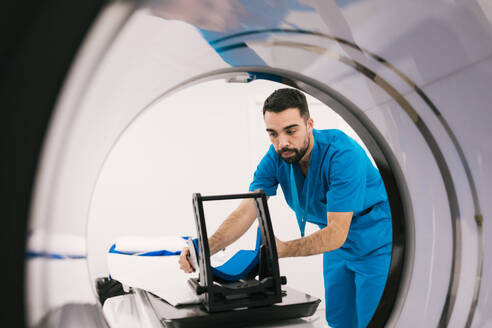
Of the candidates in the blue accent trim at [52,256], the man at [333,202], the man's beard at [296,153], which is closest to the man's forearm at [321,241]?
the man at [333,202]

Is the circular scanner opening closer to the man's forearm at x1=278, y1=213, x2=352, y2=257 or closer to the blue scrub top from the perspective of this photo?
the blue scrub top

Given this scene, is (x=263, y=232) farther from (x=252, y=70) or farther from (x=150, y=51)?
(x=150, y=51)

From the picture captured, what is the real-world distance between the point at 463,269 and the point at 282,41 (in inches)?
21.8

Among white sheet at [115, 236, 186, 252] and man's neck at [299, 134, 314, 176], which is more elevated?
Answer: man's neck at [299, 134, 314, 176]

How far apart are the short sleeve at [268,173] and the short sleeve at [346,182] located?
357 millimetres

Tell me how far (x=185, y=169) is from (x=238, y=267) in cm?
255

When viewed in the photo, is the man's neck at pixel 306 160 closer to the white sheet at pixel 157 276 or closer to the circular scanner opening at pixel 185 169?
the white sheet at pixel 157 276

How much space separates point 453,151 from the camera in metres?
0.76

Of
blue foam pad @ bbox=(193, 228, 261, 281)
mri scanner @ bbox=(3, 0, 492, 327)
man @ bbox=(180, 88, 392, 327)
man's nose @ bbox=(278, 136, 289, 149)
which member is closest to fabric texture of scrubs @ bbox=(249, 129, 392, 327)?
man @ bbox=(180, 88, 392, 327)

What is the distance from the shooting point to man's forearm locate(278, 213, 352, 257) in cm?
168

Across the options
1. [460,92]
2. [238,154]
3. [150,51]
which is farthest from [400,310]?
[238,154]

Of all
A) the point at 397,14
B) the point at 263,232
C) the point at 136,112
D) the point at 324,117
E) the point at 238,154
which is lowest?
the point at 263,232

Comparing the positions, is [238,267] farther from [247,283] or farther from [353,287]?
[353,287]

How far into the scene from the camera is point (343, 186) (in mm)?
1803
